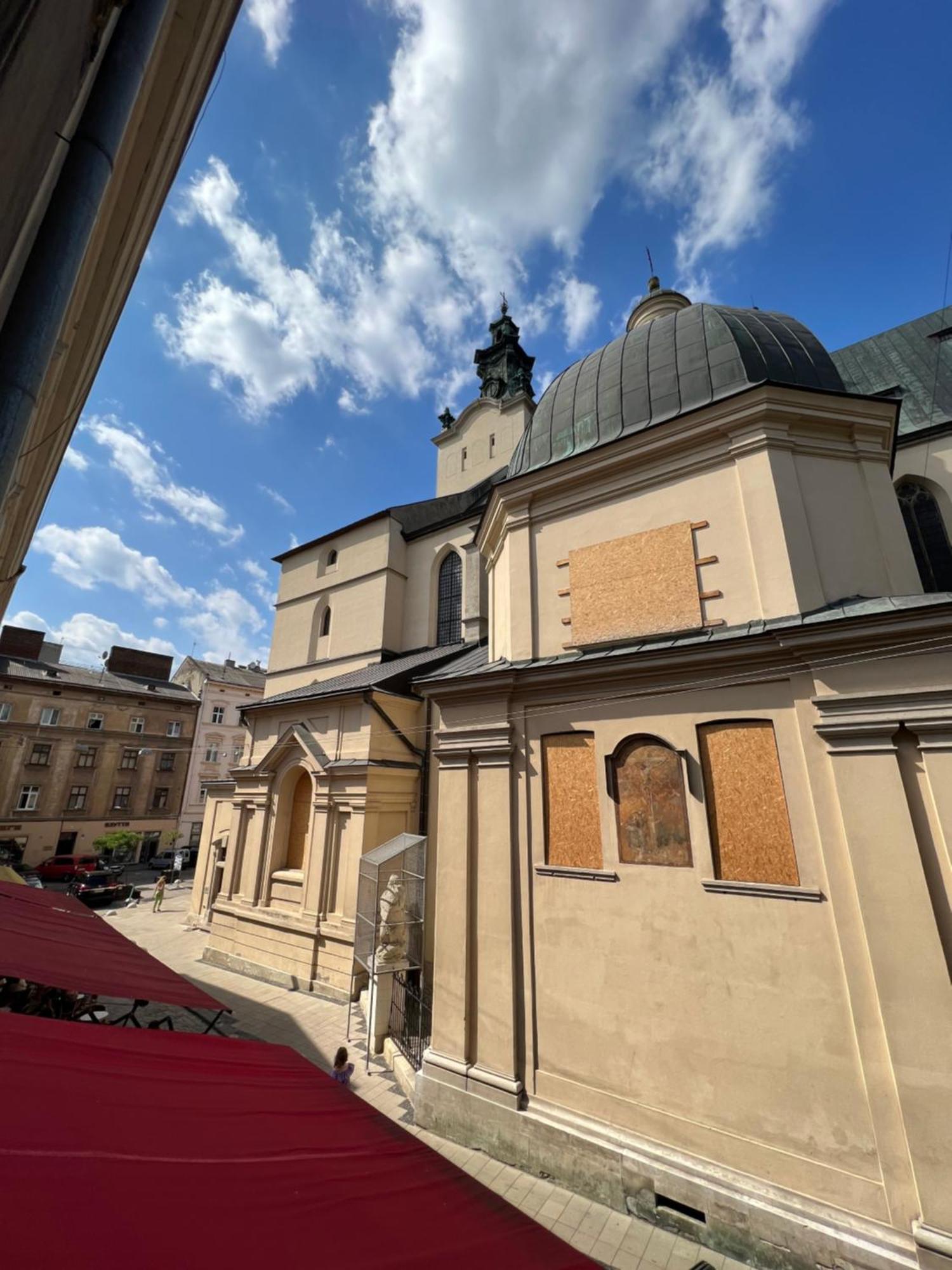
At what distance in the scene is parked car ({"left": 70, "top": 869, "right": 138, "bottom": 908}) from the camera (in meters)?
21.8

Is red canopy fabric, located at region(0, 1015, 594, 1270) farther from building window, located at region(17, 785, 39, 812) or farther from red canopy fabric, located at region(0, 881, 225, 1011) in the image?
building window, located at region(17, 785, 39, 812)

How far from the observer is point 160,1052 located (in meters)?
3.44

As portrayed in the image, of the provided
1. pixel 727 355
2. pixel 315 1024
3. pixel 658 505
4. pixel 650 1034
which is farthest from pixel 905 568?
pixel 315 1024

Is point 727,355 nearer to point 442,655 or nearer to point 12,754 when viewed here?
point 442,655

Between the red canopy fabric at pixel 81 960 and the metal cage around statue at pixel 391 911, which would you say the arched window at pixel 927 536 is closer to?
the metal cage around statue at pixel 391 911

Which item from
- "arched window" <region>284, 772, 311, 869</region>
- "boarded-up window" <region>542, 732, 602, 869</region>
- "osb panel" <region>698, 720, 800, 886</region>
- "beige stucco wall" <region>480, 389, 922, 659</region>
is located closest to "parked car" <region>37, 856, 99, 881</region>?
"arched window" <region>284, 772, 311, 869</region>

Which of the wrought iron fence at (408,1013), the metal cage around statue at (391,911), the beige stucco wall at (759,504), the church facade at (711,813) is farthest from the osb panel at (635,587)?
the wrought iron fence at (408,1013)

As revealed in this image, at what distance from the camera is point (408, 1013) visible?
10008mm

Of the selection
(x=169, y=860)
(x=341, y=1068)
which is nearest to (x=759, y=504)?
(x=341, y=1068)

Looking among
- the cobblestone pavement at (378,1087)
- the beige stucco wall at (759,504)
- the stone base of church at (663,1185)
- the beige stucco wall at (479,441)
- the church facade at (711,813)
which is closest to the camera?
the stone base of church at (663,1185)

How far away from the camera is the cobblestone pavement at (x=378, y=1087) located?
5141 millimetres

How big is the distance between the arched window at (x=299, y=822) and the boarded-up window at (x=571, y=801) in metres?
8.84

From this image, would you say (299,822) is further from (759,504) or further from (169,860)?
(169,860)

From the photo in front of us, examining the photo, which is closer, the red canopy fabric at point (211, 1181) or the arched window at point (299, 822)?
the red canopy fabric at point (211, 1181)
